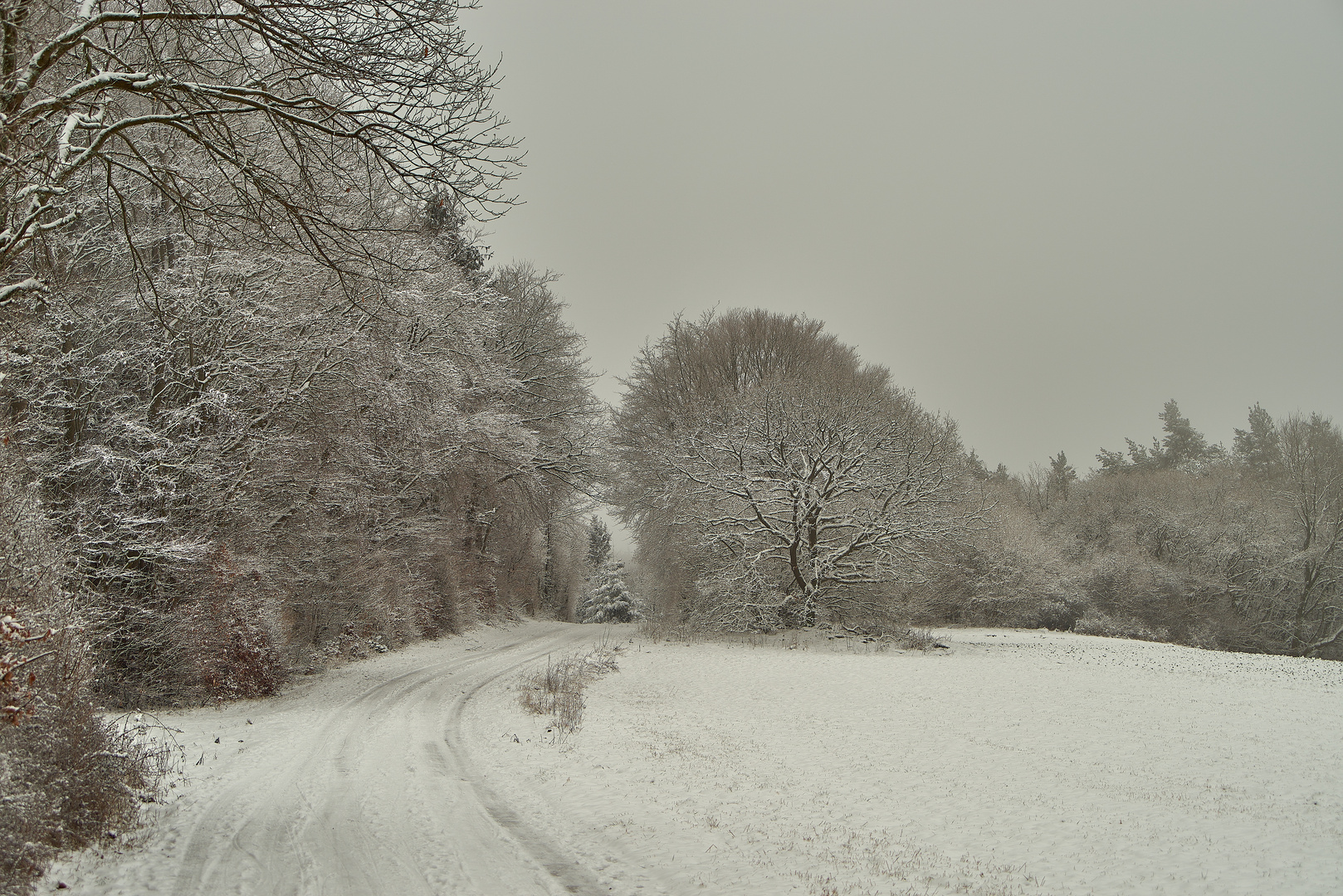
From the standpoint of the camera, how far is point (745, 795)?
7.58 m

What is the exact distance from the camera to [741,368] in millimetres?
32281

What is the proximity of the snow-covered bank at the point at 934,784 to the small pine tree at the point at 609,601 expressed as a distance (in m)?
25.3

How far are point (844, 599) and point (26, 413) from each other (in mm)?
22129

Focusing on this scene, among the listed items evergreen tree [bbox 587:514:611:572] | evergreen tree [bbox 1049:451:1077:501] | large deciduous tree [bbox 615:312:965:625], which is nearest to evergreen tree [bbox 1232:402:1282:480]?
evergreen tree [bbox 1049:451:1077:501]

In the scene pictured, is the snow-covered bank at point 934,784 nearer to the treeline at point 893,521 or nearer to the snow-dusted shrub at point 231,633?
the snow-dusted shrub at point 231,633

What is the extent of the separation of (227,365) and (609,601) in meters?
31.3

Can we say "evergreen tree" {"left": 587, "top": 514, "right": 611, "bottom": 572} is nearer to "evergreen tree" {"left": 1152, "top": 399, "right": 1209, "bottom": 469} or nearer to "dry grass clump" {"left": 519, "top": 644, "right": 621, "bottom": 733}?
"dry grass clump" {"left": 519, "top": 644, "right": 621, "bottom": 733}

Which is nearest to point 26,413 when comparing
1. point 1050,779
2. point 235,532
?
point 235,532

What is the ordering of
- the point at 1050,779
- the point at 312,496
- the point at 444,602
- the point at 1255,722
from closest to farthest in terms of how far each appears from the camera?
the point at 1050,779
the point at 1255,722
the point at 312,496
the point at 444,602

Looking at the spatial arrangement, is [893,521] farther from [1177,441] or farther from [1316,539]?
[1177,441]

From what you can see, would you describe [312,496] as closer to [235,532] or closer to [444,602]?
[235,532]

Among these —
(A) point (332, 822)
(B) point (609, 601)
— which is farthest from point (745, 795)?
(B) point (609, 601)

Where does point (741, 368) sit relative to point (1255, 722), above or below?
above

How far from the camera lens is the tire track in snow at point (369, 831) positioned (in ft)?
16.1
